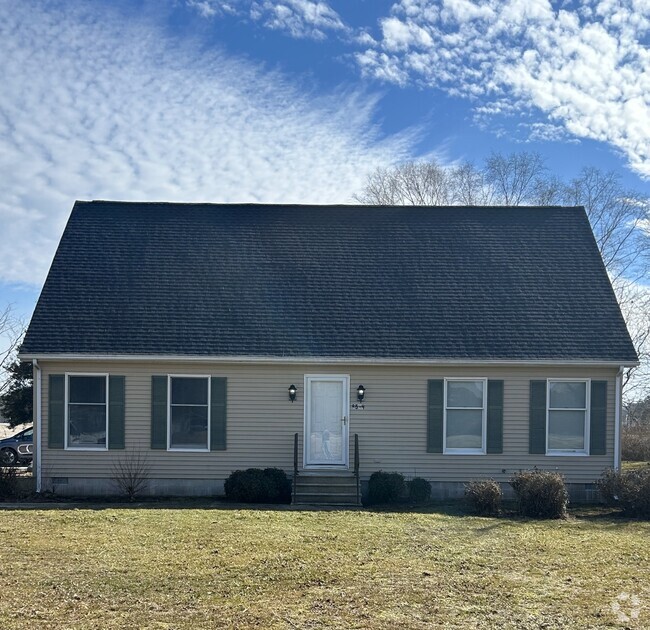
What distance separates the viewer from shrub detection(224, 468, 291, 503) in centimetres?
1341

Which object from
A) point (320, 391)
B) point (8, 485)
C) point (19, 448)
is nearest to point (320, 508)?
point (320, 391)

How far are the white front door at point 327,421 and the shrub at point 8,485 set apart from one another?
594cm

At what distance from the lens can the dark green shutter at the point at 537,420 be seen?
14.4 m

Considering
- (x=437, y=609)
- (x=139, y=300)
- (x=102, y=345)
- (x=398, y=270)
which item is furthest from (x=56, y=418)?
(x=437, y=609)

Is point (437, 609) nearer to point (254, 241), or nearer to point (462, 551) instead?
point (462, 551)

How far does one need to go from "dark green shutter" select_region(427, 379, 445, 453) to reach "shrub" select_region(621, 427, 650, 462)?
469 inches

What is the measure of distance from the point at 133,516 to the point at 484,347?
7844 mm

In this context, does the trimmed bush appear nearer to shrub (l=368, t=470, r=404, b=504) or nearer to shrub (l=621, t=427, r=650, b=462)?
shrub (l=368, t=470, r=404, b=504)

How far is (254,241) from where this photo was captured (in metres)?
17.3

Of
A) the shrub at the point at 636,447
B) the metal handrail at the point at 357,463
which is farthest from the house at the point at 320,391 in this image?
the shrub at the point at 636,447

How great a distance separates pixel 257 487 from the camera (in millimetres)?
13367

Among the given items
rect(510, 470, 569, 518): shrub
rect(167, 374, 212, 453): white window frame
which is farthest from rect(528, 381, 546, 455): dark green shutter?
rect(167, 374, 212, 453): white window frame

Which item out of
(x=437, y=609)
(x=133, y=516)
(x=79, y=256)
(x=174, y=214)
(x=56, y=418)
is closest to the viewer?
(x=437, y=609)

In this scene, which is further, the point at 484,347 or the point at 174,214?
the point at 174,214
